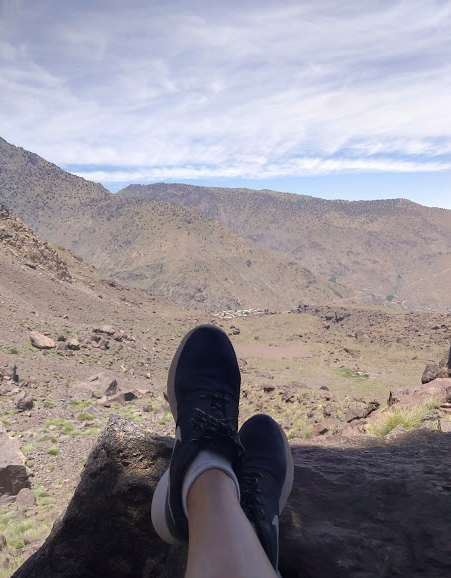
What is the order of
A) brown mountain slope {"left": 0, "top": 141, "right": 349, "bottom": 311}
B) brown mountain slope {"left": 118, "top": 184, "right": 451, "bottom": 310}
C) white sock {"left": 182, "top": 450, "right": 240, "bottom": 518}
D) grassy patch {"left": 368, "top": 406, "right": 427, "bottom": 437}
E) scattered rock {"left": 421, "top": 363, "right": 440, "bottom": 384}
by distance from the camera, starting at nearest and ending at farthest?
white sock {"left": 182, "top": 450, "right": 240, "bottom": 518} → grassy patch {"left": 368, "top": 406, "right": 427, "bottom": 437} → scattered rock {"left": 421, "top": 363, "right": 440, "bottom": 384} → brown mountain slope {"left": 0, "top": 141, "right": 349, "bottom": 311} → brown mountain slope {"left": 118, "top": 184, "right": 451, "bottom": 310}

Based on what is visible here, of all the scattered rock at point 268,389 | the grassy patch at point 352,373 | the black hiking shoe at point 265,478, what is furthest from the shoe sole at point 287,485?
the grassy patch at point 352,373

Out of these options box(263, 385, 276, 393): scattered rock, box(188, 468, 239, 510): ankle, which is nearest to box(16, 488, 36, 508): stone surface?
box(188, 468, 239, 510): ankle

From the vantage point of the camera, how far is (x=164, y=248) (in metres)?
80.1

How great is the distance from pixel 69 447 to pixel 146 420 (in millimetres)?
2271

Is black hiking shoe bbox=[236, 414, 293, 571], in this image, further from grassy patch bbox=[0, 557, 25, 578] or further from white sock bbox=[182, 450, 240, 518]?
grassy patch bbox=[0, 557, 25, 578]

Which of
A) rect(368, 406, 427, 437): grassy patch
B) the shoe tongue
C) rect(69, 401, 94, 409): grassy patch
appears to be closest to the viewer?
the shoe tongue

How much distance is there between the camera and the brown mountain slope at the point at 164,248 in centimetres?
7194

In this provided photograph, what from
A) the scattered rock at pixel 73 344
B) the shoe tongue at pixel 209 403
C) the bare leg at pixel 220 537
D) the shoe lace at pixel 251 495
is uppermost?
the shoe tongue at pixel 209 403

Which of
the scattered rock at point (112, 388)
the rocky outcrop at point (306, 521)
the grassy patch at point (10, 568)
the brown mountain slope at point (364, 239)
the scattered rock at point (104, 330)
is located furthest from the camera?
the brown mountain slope at point (364, 239)

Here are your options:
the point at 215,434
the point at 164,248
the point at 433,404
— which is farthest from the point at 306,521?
the point at 164,248

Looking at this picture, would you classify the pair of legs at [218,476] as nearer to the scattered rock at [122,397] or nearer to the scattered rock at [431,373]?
the scattered rock at [122,397]

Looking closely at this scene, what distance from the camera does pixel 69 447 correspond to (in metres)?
7.86

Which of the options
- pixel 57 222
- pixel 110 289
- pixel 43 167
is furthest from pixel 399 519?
pixel 43 167

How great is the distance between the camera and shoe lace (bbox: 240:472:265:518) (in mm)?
1823
